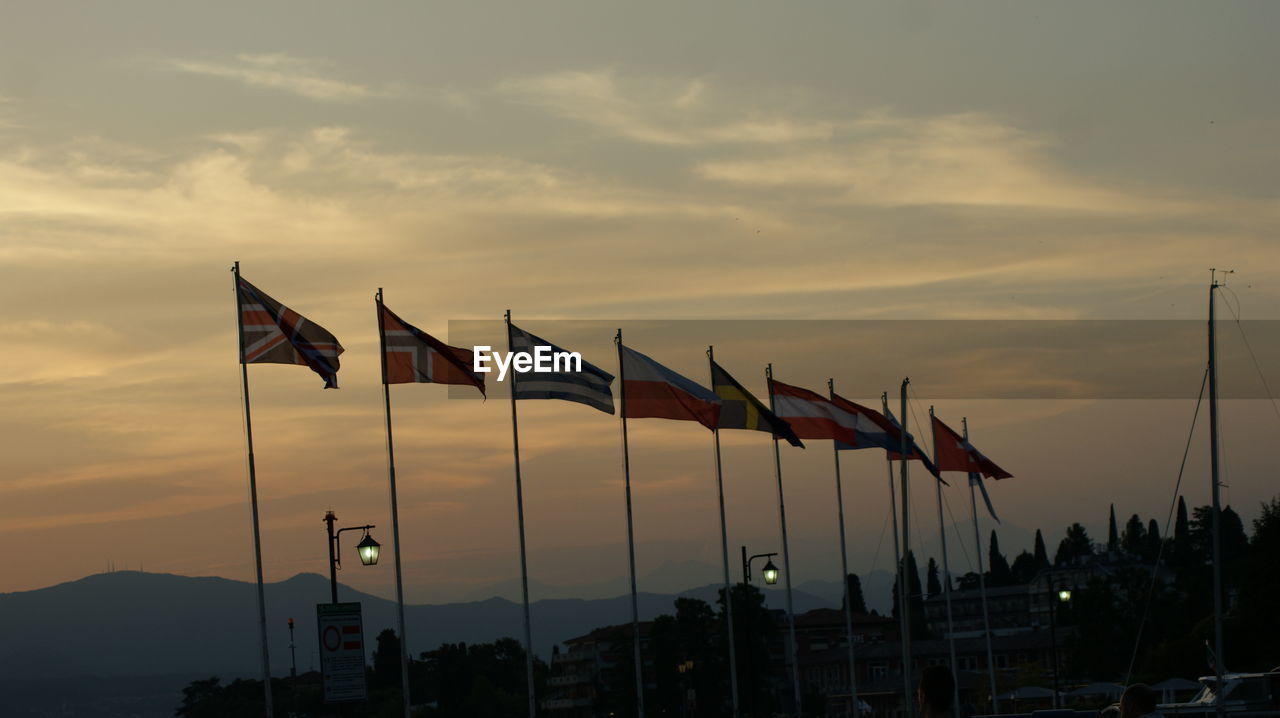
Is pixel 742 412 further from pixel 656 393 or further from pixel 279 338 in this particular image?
pixel 279 338

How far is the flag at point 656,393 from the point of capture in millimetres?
38312

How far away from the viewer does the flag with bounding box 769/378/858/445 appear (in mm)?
43906

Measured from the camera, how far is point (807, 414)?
44062 mm

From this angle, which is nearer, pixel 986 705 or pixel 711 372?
pixel 711 372

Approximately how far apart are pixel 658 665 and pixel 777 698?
4065 cm

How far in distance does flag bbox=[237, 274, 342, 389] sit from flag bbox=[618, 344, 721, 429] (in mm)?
9301

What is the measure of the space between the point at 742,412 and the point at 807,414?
4.65 meters

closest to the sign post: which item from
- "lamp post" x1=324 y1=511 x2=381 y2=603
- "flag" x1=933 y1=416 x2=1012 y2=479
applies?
"lamp post" x1=324 y1=511 x2=381 y2=603

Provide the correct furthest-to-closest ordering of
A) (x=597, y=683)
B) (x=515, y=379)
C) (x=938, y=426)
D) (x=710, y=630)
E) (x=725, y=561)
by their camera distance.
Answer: (x=597, y=683)
(x=710, y=630)
(x=938, y=426)
(x=725, y=561)
(x=515, y=379)

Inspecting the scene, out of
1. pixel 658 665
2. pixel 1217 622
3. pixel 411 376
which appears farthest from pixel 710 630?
pixel 411 376

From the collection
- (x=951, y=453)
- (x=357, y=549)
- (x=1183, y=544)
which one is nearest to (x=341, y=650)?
(x=357, y=549)

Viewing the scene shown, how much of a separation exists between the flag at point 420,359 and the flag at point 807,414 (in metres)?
12.8

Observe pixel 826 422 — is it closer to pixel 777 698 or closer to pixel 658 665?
pixel 658 665

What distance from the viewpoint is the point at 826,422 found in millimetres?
44188
